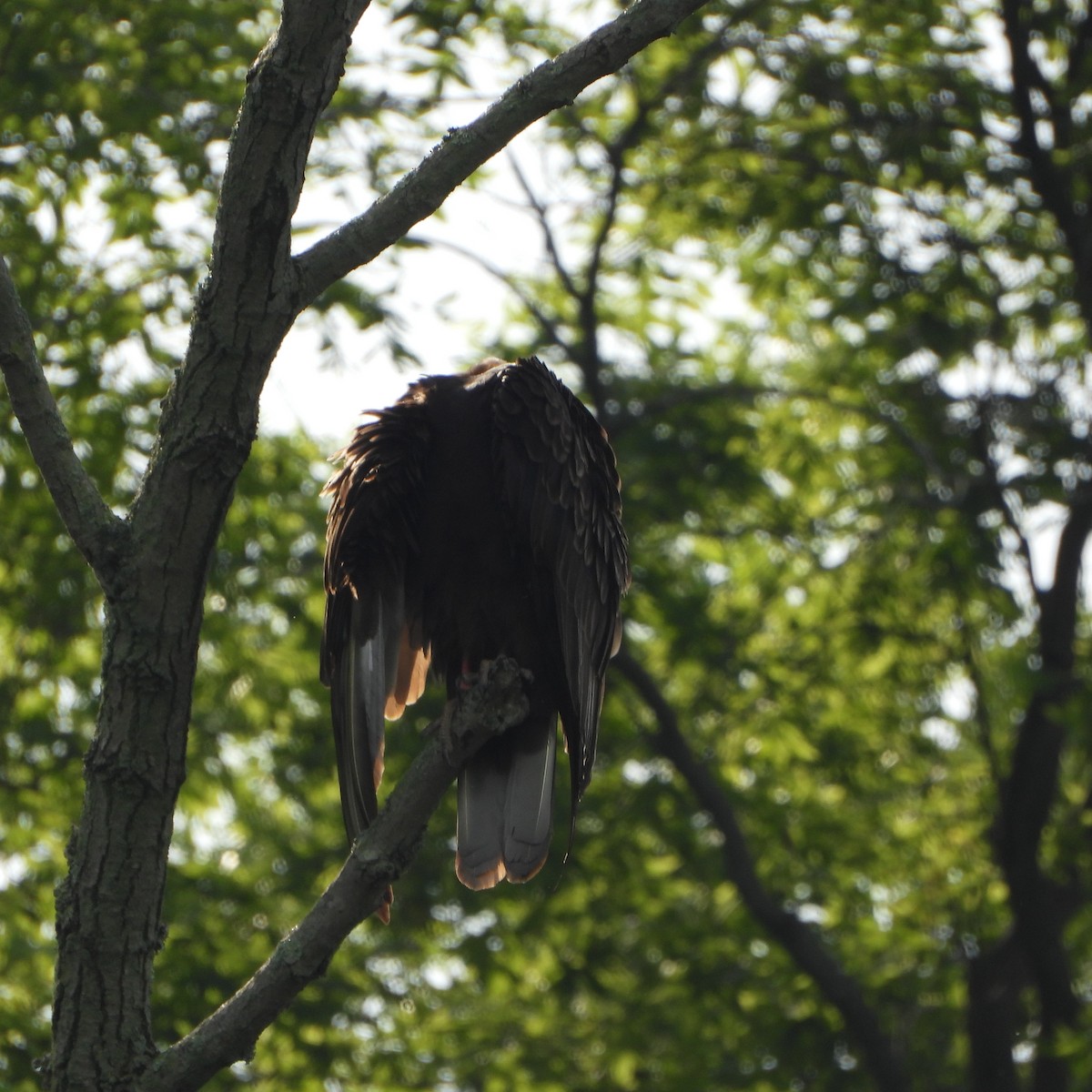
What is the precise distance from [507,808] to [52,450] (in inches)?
51.0

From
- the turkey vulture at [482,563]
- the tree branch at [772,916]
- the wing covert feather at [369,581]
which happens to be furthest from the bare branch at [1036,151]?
the wing covert feather at [369,581]

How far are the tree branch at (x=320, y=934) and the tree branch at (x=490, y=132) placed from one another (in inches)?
31.2

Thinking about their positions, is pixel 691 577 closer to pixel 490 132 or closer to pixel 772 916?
pixel 772 916

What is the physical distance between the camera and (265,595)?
6.37 m

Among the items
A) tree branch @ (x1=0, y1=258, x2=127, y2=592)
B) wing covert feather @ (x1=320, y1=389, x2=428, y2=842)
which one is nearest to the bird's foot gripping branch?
wing covert feather @ (x1=320, y1=389, x2=428, y2=842)

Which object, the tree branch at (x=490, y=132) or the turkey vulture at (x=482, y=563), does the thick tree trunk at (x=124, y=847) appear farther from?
the turkey vulture at (x=482, y=563)

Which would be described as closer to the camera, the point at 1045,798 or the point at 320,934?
the point at 320,934

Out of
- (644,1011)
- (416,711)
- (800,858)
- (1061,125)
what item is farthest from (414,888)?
(1061,125)

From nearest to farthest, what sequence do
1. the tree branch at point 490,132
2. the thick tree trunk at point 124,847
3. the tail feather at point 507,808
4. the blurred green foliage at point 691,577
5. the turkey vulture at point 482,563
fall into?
the thick tree trunk at point 124,847 < the tree branch at point 490,132 < the tail feather at point 507,808 < the turkey vulture at point 482,563 < the blurred green foliage at point 691,577

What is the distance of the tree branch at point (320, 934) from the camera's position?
6.98 feet

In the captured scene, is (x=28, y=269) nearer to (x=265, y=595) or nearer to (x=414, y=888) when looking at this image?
(x=265, y=595)

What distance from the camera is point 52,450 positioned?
7.33 feet

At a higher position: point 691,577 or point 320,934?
point 691,577

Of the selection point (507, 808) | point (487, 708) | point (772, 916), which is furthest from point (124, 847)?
point (772, 916)
